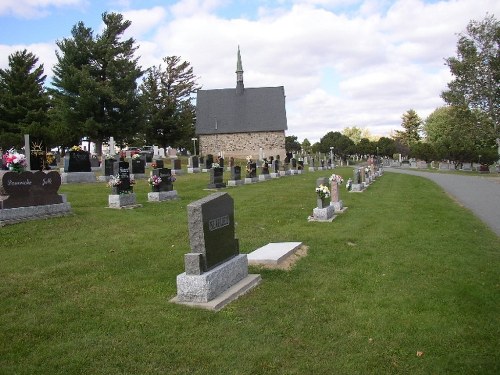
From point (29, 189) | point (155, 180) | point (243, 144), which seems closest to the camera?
point (29, 189)

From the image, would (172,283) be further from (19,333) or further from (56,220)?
(56,220)

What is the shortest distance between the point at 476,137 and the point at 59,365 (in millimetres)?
46686

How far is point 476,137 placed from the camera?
145 ft

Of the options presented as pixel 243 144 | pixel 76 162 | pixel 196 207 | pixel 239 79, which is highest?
pixel 239 79

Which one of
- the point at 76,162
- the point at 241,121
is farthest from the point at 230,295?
the point at 241,121

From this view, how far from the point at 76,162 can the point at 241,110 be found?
42.6 meters

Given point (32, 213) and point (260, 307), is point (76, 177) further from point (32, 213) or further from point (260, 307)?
point (260, 307)

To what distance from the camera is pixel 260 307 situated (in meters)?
5.86

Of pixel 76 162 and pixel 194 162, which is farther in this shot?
pixel 194 162

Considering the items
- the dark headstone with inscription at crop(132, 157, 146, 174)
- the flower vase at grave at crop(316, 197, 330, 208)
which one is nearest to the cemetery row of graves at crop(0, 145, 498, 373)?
the flower vase at grave at crop(316, 197, 330, 208)

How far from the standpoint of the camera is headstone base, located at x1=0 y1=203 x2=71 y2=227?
10.8 meters

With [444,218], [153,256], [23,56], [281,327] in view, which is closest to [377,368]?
[281,327]

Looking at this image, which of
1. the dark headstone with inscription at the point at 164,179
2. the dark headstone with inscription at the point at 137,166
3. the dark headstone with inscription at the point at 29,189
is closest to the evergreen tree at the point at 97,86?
the dark headstone with inscription at the point at 137,166

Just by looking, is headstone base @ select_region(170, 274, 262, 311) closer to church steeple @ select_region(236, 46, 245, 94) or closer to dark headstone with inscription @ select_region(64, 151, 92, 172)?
dark headstone with inscription @ select_region(64, 151, 92, 172)
